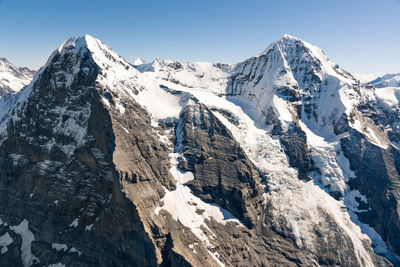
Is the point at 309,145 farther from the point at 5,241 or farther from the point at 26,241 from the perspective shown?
the point at 5,241

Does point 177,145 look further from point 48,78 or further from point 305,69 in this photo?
point 305,69

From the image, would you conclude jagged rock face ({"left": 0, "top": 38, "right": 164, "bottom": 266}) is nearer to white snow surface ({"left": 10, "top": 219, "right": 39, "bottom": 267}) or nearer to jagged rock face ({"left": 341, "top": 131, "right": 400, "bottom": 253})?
white snow surface ({"left": 10, "top": 219, "right": 39, "bottom": 267})

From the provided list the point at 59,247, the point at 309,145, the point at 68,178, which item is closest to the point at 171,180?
the point at 68,178

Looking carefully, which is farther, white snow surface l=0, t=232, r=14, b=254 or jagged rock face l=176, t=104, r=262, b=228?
jagged rock face l=176, t=104, r=262, b=228

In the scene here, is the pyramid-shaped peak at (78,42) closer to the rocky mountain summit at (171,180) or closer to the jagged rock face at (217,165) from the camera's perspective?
the rocky mountain summit at (171,180)

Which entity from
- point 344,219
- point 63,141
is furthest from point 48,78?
point 344,219

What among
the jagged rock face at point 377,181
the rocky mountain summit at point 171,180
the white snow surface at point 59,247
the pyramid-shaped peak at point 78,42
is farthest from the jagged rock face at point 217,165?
the pyramid-shaped peak at point 78,42

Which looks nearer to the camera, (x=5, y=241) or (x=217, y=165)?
(x=5, y=241)

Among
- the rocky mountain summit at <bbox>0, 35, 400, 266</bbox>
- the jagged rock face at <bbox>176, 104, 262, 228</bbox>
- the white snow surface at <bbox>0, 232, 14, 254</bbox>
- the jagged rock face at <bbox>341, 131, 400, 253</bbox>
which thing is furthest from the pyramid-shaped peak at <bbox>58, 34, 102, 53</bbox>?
the jagged rock face at <bbox>341, 131, 400, 253</bbox>

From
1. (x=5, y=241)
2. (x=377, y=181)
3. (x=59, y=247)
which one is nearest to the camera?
(x=59, y=247)

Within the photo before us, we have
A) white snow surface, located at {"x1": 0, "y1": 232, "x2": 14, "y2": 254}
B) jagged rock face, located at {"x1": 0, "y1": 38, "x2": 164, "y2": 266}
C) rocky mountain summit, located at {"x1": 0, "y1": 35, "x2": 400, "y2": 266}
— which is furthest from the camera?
white snow surface, located at {"x1": 0, "y1": 232, "x2": 14, "y2": 254}
